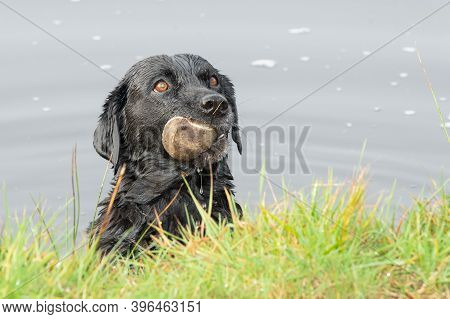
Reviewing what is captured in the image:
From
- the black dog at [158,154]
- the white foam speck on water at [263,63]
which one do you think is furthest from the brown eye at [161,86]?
the white foam speck on water at [263,63]

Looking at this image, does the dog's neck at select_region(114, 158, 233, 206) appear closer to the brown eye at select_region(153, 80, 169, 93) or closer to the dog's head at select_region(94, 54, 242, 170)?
the dog's head at select_region(94, 54, 242, 170)

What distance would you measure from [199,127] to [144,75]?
600 millimetres

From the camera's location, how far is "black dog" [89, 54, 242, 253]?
573cm

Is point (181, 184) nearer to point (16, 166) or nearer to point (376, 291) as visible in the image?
point (376, 291)

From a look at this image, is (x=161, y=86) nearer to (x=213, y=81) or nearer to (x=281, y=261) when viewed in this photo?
(x=213, y=81)

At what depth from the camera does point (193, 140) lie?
566 cm

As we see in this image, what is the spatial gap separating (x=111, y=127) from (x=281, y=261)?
214cm

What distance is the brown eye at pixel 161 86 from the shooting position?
5949mm

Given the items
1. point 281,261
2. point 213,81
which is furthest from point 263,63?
point 281,261

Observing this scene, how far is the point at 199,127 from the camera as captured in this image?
566cm

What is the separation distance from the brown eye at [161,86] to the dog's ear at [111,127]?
29 cm

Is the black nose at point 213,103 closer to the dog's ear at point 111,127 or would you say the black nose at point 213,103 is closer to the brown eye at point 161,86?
the brown eye at point 161,86

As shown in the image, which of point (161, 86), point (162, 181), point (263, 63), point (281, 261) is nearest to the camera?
point (281, 261)

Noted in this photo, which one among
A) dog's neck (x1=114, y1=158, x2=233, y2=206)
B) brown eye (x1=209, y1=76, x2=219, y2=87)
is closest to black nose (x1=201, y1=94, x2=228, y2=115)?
dog's neck (x1=114, y1=158, x2=233, y2=206)
